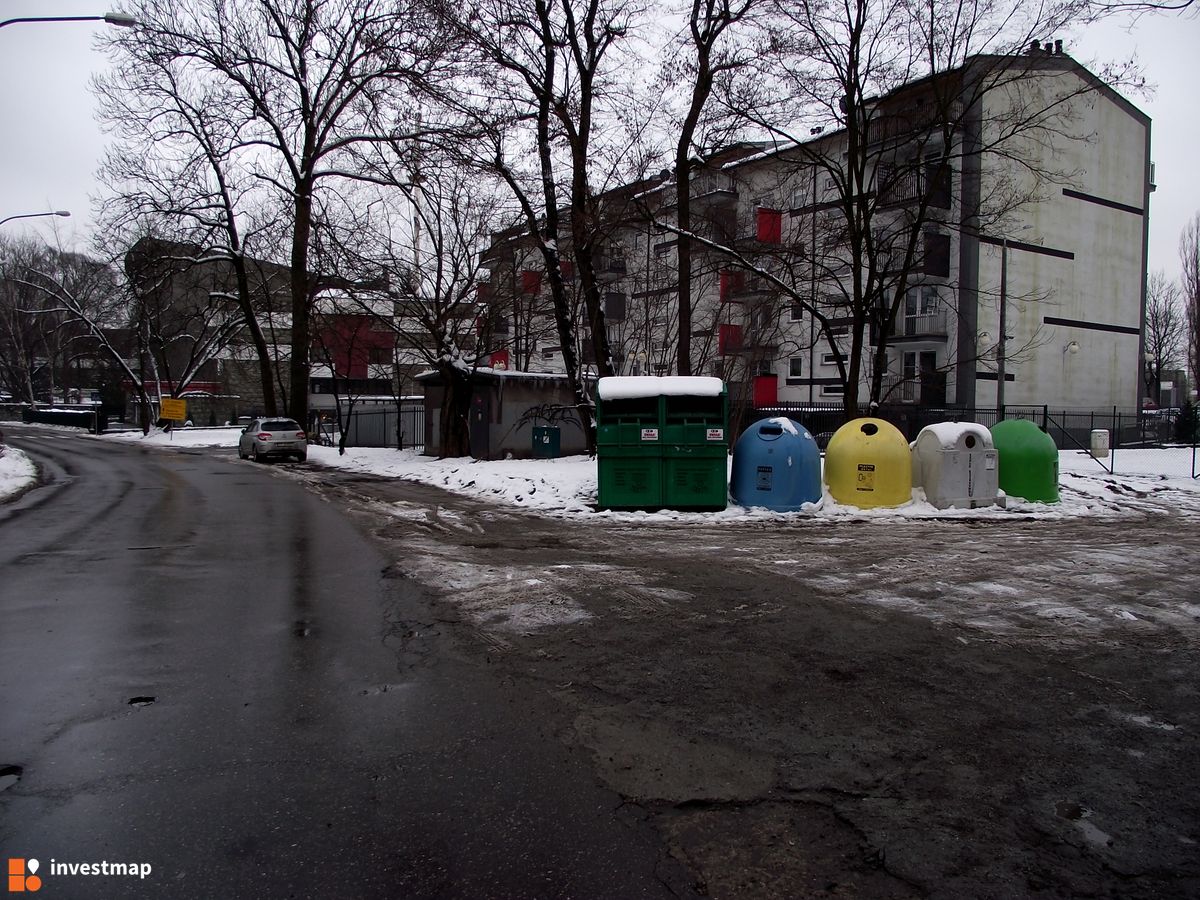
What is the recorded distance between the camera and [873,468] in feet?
43.8

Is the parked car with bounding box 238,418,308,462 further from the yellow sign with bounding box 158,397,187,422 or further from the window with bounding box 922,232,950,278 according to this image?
the yellow sign with bounding box 158,397,187,422

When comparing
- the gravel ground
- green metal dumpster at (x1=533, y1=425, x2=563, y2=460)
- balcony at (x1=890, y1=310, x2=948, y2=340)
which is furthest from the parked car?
balcony at (x1=890, y1=310, x2=948, y2=340)

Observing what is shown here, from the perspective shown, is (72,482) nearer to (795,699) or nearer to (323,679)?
(323,679)

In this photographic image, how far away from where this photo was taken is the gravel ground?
118 inches

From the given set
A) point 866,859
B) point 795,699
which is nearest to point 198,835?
point 866,859

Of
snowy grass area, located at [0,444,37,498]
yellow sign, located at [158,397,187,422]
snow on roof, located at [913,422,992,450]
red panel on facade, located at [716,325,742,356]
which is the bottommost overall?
snowy grass area, located at [0,444,37,498]

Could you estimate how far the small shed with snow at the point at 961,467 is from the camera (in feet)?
43.8

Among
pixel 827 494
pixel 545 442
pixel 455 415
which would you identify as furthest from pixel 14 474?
pixel 827 494

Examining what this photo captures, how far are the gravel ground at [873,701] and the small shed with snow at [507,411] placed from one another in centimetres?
1568

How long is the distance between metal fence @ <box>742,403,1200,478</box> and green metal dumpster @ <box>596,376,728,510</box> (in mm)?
11119

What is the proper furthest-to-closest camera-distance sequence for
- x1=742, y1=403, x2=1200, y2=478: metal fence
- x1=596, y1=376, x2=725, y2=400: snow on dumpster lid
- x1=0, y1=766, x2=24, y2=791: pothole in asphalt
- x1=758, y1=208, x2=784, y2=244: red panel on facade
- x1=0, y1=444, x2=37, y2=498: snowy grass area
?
1. x1=758, y1=208, x2=784, y2=244: red panel on facade
2. x1=742, y1=403, x2=1200, y2=478: metal fence
3. x1=0, y1=444, x2=37, y2=498: snowy grass area
4. x1=596, y1=376, x2=725, y2=400: snow on dumpster lid
5. x1=0, y1=766, x2=24, y2=791: pothole in asphalt

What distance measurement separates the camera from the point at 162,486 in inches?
704

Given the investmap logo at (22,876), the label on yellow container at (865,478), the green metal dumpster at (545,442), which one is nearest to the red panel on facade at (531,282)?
the green metal dumpster at (545,442)

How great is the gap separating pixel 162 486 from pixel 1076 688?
18.1m
